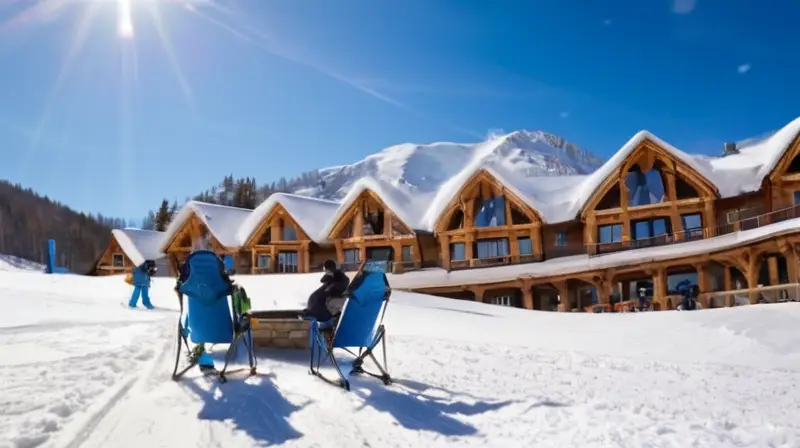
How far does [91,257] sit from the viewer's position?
8519 cm

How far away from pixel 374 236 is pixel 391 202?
2.01 metres

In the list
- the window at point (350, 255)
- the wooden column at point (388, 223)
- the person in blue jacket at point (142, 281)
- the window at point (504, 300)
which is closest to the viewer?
the person in blue jacket at point (142, 281)

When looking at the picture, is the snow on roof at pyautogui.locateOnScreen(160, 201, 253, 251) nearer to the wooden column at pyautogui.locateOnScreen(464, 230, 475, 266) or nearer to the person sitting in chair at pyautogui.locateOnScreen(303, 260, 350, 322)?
the wooden column at pyautogui.locateOnScreen(464, 230, 475, 266)

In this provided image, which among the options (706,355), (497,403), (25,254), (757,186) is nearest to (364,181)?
(757,186)

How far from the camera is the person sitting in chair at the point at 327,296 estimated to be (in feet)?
21.1

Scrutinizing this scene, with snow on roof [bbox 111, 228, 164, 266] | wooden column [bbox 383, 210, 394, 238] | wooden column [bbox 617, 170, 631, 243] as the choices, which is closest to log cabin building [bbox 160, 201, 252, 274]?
snow on roof [bbox 111, 228, 164, 266]

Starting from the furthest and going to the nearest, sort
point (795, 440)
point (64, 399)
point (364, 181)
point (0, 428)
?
point (364, 181), point (64, 399), point (795, 440), point (0, 428)

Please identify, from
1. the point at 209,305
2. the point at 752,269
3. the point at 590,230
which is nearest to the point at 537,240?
the point at 590,230

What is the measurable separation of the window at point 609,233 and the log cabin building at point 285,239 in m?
14.2

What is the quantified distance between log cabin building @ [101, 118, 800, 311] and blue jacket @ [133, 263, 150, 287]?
12632mm

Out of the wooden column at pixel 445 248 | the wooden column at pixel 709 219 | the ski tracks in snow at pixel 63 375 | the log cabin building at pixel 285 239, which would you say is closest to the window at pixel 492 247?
the wooden column at pixel 445 248

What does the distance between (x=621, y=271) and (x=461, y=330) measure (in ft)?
43.9

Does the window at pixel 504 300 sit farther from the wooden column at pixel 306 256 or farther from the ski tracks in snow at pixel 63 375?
the ski tracks in snow at pixel 63 375

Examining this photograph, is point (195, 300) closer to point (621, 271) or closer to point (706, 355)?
point (706, 355)
